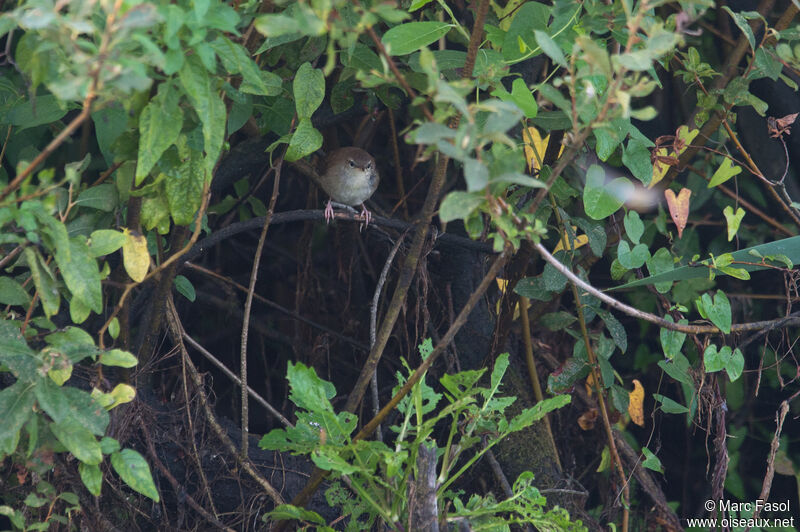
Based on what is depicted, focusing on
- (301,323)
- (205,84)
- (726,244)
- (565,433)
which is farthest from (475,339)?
(205,84)

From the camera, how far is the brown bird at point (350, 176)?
3.64m

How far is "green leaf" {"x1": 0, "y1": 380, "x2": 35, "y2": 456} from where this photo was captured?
1665mm

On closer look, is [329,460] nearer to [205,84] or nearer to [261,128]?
[205,84]

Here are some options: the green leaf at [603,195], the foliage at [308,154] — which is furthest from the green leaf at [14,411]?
Answer: the green leaf at [603,195]

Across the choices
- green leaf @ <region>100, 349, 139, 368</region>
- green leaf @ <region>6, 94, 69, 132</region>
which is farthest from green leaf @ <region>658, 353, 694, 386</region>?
green leaf @ <region>6, 94, 69, 132</region>

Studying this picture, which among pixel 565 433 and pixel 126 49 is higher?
pixel 126 49

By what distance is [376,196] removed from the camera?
13.1 ft

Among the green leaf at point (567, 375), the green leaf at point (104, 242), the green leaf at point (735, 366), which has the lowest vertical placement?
the green leaf at point (567, 375)

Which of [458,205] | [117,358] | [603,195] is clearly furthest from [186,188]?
[603,195]

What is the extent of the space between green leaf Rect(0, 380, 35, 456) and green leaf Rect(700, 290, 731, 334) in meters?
1.83

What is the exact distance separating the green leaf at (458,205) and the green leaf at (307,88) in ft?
2.53

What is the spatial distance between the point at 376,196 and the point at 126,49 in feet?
8.37

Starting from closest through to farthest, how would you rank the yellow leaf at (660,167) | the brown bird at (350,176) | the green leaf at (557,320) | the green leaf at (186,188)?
the green leaf at (186,188) < the yellow leaf at (660,167) < the green leaf at (557,320) < the brown bird at (350,176)

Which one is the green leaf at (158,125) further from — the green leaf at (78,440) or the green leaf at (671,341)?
the green leaf at (671,341)
